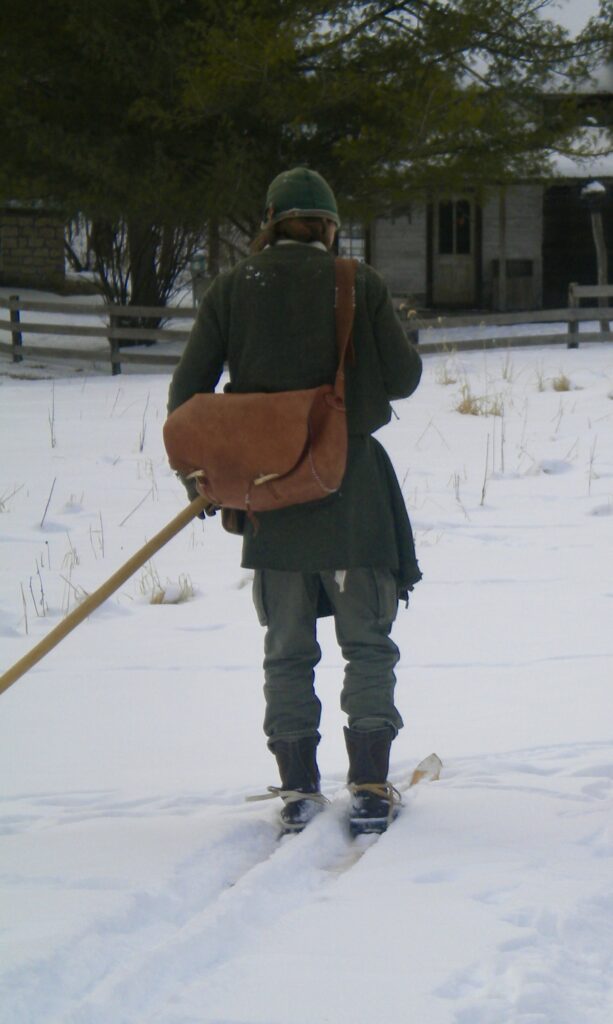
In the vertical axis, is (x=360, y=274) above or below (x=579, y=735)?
above

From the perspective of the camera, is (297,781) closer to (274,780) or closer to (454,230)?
(274,780)

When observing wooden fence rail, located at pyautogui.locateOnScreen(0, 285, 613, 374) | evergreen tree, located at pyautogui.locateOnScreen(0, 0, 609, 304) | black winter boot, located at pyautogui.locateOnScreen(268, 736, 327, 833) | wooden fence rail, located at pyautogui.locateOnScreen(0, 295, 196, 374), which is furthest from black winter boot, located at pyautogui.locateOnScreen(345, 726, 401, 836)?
wooden fence rail, located at pyautogui.locateOnScreen(0, 285, 613, 374)

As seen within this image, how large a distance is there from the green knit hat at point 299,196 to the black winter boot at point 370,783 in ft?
4.64

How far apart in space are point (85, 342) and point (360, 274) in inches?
763

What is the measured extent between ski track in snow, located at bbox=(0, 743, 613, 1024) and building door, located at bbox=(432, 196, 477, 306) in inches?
789

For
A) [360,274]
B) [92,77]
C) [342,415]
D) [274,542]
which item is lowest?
[274,542]

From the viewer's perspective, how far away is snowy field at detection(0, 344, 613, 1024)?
2.51m

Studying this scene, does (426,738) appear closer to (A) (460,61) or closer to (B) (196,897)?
(B) (196,897)

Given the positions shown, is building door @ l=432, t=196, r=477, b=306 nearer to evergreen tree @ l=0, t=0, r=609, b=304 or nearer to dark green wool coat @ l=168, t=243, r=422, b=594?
evergreen tree @ l=0, t=0, r=609, b=304

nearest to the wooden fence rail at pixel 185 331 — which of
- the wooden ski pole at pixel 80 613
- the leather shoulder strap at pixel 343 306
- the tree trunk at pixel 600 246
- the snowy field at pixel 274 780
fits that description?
the tree trunk at pixel 600 246

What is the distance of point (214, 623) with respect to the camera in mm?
5941

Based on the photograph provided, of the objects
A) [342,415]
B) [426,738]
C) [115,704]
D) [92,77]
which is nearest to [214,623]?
[115,704]

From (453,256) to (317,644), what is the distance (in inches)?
817

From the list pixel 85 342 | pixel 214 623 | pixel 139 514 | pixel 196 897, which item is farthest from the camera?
pixel 85 342
